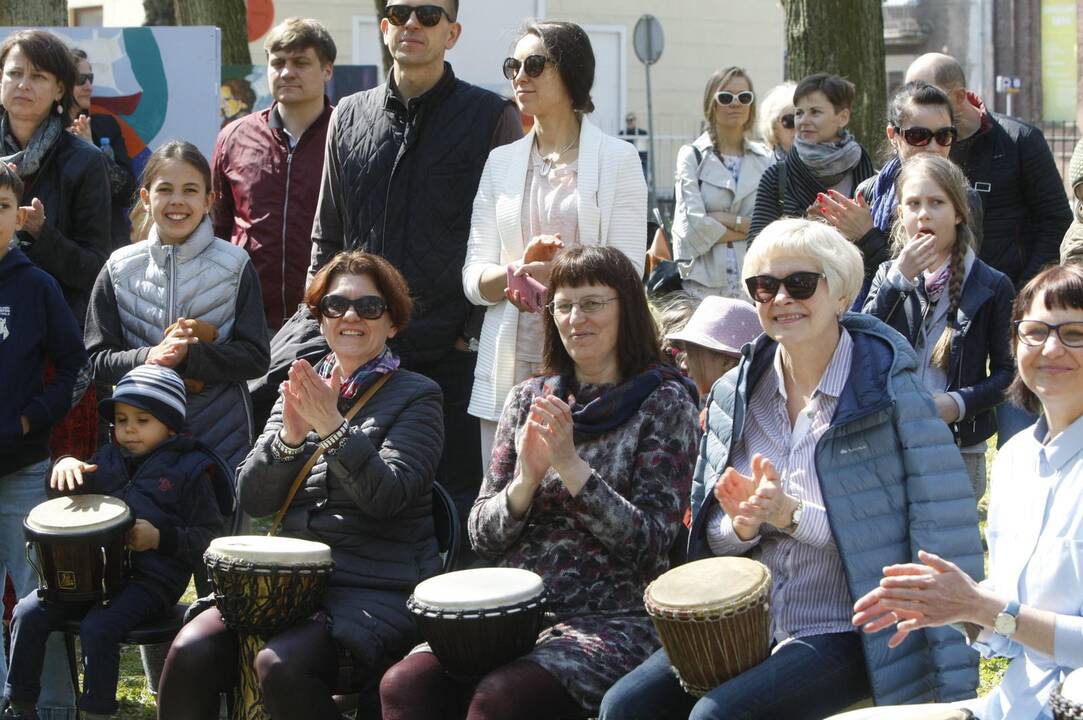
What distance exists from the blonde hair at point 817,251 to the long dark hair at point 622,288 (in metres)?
0.48

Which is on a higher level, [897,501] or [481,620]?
[897,501]

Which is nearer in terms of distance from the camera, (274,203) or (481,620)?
(481,620)

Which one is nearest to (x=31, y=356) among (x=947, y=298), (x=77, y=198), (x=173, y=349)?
(x=173, y=349)

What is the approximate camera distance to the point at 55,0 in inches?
401

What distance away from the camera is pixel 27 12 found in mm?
10055

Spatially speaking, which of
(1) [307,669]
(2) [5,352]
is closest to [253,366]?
(2) [5,352]

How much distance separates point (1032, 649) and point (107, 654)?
115 inches

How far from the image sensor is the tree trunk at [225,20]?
13.8 meters

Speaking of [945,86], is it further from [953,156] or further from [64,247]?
[64,247]

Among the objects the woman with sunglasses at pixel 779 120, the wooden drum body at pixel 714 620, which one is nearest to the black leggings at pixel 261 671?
the wooden drum body at pixel 714 620

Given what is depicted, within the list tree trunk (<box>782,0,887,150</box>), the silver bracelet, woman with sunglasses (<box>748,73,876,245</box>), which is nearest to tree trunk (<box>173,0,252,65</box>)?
tree trunk (<box>782,0,887,150</box>)

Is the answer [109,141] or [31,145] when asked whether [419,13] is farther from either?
[109,141]

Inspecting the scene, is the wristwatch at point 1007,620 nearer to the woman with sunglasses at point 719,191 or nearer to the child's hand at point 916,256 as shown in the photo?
the child's hand at point 916,256

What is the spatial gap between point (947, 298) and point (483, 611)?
220cm
